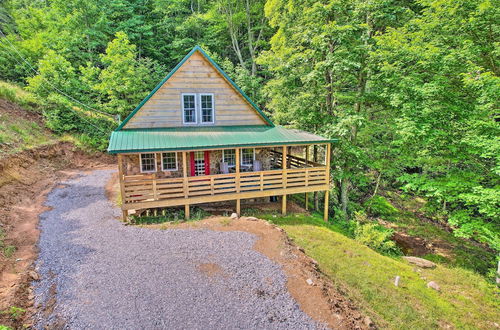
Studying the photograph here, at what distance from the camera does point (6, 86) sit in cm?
2075

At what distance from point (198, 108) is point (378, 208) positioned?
12.4 metres

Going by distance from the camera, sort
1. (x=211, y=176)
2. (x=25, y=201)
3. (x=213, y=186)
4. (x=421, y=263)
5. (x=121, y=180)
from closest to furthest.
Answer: (x=121, y=180) → (x=421, y=263) → (x=211, y=176) → (x=213, y=186) → (x=25, y=201)

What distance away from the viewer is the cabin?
11.1 m

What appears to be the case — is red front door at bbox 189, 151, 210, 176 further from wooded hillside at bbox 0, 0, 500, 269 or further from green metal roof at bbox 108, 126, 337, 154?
wooded hillside at bbox 0, 0, 500, 269

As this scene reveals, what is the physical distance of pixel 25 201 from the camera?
12.2m

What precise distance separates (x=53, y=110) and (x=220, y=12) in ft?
64.4

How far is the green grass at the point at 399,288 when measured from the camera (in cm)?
712

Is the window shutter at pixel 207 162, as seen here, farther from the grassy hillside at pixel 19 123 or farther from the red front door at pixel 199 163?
the grassy hillside at pixel 19 123

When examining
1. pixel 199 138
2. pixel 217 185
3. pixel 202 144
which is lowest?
pixel 217 185

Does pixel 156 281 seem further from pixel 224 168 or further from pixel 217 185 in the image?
pixel 224 168

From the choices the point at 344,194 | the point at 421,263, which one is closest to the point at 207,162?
the point at 344,194

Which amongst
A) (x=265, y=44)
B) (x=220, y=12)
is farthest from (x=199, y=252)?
(x=220, y=12)

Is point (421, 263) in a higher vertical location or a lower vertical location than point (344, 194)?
lower

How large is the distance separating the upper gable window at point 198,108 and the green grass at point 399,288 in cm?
691
